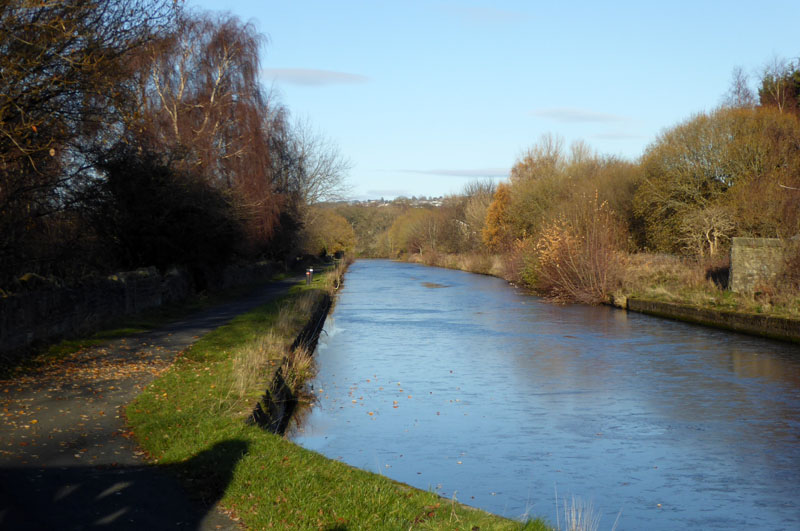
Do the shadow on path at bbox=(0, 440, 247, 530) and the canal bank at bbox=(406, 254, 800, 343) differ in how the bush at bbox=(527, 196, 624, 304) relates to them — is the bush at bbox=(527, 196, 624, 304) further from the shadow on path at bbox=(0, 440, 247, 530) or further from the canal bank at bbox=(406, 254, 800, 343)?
the shadow on path at bbox=(0, 440, 247, 530)

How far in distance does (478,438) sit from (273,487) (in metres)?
5.04

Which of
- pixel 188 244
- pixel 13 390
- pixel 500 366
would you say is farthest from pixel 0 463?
pixel 188 244

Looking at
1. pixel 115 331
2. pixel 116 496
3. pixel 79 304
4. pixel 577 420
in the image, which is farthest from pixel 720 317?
pixel 116 496

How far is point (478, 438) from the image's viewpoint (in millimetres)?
11250

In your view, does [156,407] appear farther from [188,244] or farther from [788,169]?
[788,169]

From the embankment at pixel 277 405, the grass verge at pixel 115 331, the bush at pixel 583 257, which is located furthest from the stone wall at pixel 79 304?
the bush at pixel 583 257

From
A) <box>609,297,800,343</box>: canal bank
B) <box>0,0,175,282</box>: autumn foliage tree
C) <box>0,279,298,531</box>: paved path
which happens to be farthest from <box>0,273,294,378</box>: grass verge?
<box>609,297,800,343</box>: canal bank

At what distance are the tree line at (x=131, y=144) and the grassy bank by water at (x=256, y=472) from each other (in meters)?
3.81

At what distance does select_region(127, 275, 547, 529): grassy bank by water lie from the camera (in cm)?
612

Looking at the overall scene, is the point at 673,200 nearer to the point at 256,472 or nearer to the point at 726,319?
the point at 726,319

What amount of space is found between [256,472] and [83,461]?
1.72m

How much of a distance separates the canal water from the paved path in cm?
266

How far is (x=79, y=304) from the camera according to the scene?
16.2 m

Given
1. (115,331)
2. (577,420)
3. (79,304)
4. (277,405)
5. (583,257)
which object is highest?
(583,257)
